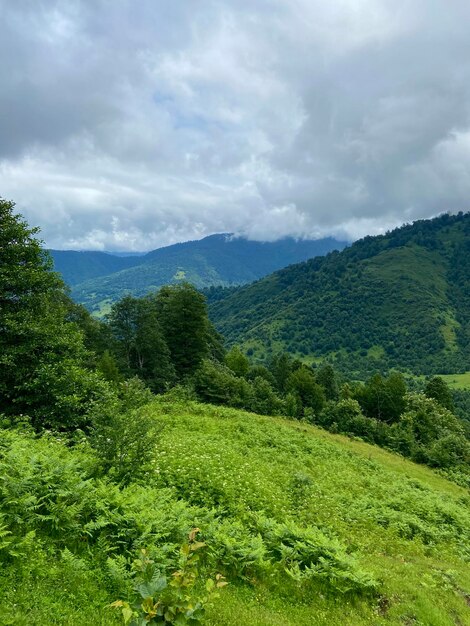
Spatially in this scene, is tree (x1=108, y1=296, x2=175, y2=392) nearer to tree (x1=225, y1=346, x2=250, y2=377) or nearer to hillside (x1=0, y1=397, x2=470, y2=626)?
tree (x1=225, y1=346, x2=250, y2=377)

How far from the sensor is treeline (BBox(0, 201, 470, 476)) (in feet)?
65.3

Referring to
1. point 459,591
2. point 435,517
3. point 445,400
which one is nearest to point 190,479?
point 459,591

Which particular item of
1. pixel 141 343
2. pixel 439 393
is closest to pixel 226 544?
pixel 141 343

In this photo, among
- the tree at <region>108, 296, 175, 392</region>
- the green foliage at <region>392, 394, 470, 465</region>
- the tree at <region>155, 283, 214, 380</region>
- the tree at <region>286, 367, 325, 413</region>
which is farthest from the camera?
the tree at <region>286, 367, 325, 413</region>

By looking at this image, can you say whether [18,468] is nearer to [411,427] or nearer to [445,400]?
[411,427]

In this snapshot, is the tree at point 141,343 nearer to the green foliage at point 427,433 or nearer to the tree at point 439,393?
the green foliage at point 427,433

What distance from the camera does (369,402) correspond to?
3088 inches

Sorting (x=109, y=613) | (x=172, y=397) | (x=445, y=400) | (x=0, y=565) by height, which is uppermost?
(x=0, y=565)

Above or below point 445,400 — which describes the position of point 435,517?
above

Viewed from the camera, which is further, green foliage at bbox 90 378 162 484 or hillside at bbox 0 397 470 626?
green foliage at bbox 90 378 162 484

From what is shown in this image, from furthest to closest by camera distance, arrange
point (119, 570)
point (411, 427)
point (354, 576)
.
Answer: point (411, 427), point (354, 576), point (119, 570)

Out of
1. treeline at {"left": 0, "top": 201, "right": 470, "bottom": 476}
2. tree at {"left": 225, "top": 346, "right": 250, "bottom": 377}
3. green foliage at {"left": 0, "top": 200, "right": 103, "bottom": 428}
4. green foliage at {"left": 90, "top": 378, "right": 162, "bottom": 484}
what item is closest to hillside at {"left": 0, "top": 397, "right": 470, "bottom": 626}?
green foliage at {"left": 90, "top": 378, "right": 162, "bottom": 484}

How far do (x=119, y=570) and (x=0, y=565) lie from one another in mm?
2099

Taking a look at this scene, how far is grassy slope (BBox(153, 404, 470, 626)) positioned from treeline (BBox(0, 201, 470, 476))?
387 centimetres
